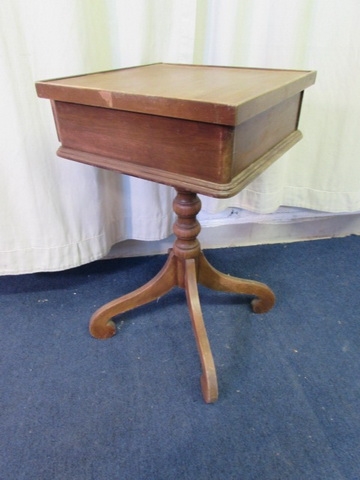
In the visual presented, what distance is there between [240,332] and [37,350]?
563 millimetres

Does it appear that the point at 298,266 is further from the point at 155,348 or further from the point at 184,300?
the point at 155,348

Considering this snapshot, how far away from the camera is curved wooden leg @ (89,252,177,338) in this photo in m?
0.98

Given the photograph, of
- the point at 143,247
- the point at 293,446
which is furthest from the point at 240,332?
the point at 143,247

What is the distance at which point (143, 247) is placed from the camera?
135 centimetres

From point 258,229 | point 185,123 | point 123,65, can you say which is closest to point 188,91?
point 185,123

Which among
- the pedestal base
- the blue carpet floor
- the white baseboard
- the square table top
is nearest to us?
the square table top

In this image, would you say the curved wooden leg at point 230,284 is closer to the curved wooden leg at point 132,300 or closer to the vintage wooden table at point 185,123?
the curved wooden leg at point 132,300

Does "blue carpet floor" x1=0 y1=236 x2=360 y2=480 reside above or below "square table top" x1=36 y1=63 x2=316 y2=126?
below

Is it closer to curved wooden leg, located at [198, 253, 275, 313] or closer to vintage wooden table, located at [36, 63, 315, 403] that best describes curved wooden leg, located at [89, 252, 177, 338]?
curved wooden leg, located at [198, 253, 275, 313]

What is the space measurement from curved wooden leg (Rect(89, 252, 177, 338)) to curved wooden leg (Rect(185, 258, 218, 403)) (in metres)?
0.06

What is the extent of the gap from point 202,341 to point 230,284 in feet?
0.70

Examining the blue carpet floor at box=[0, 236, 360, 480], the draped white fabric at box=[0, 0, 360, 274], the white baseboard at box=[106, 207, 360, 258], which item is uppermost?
the draped white fabric at box=[0, 0, 360, 274]

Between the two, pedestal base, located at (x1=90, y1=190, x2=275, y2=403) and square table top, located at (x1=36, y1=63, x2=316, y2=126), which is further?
pedestal base, located at (x1=90, y1=190, x2=275, y2=403)

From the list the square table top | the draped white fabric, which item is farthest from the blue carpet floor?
the square table top
